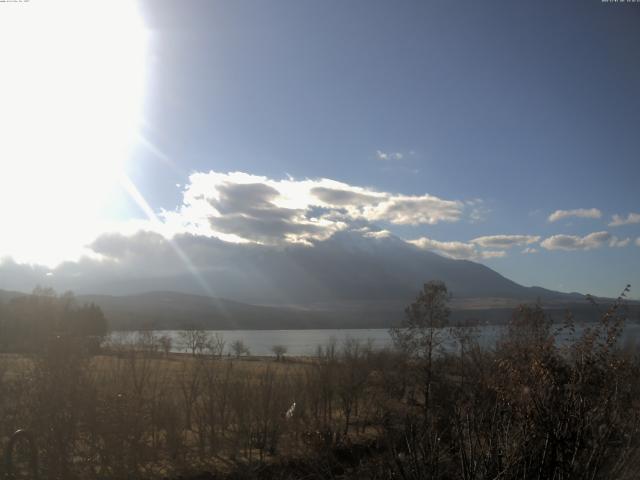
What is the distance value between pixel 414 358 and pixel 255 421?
9289 mm

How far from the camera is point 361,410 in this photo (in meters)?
31.4

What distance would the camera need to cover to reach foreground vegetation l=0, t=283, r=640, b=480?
24.4 ft

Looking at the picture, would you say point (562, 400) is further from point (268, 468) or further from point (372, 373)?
point (372, 373)

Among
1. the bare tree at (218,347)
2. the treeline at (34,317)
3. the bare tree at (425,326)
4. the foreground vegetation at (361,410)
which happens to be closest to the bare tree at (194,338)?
the treeline at (34,317)

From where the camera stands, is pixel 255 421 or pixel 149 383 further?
pixel 255 421

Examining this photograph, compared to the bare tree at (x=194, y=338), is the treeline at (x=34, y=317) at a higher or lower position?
higher

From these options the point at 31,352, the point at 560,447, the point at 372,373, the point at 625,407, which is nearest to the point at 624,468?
the point at 560,447

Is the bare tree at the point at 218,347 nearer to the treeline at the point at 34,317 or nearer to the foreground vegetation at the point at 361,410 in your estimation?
the foreground vegetation at the point at 361,410

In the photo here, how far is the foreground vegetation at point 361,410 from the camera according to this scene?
7438 millimetres

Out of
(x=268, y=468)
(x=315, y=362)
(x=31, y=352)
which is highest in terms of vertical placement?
(x=31, y=352)

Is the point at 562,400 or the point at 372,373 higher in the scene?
the point at 562,400

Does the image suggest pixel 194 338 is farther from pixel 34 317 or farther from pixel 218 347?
pixel 218 347

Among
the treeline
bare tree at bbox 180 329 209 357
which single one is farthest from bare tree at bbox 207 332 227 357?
bare tree at bbox 180 329 209 357

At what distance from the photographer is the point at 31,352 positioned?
1558 centimetres
